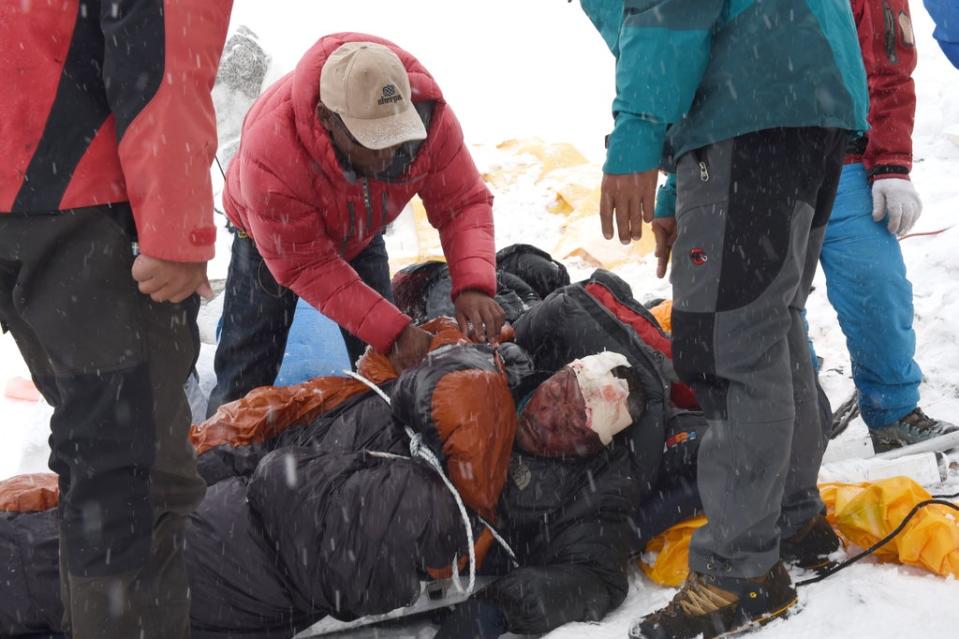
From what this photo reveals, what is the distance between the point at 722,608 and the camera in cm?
180

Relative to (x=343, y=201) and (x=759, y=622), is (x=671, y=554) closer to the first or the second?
(x=759, y=622)

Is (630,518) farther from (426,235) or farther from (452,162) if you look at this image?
(426,235)

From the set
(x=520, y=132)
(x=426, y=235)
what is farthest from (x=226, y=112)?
(x=520, y=132)

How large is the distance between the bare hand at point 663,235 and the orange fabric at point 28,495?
1795mm

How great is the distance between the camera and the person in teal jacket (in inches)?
66.4

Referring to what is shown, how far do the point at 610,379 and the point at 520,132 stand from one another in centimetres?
1099

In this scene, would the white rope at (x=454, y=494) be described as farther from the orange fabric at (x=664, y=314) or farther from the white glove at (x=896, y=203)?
the white glove at (x=896, y=203)

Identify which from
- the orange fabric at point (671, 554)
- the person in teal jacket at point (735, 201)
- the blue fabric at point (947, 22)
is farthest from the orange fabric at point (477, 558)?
the blue fabric at point (947, 22)

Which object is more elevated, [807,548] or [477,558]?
[807,548]

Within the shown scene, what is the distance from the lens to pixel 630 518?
2.51 m

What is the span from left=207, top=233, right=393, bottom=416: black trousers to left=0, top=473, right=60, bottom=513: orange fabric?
3.49 ft

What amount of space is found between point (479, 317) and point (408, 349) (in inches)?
11.5

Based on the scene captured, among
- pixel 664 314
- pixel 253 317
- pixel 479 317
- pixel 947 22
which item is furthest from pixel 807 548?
pixel 253 317

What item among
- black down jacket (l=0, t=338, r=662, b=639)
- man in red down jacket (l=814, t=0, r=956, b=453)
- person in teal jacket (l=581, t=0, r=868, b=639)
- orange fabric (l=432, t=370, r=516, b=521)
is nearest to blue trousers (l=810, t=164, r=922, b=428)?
man in red down jacket (l=814, t=0, r=956, b=453)
